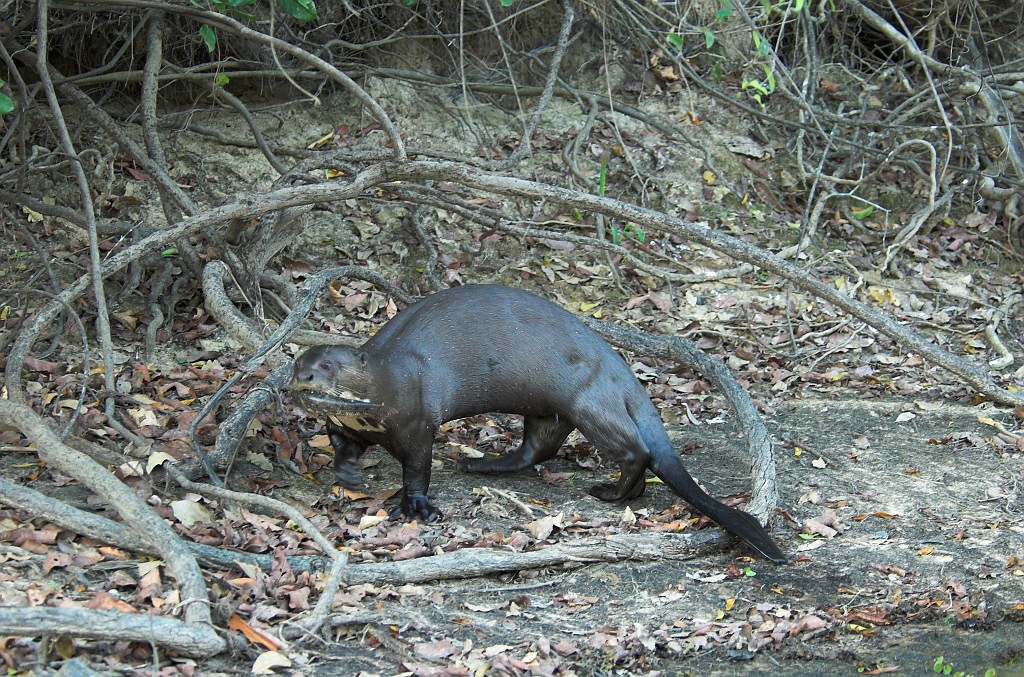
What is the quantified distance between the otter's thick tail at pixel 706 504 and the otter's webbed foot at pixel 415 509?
0.84m

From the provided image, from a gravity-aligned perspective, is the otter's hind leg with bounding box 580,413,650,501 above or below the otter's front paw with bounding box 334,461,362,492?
above

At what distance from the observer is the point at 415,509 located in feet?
12.6

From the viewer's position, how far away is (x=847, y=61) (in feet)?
24.2

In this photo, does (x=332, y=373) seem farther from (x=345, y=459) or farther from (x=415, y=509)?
(x=415, y=509)

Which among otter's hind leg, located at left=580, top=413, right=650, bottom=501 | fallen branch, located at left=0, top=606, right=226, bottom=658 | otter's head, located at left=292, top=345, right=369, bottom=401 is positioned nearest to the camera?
fallen branch, located at left=0, top=606, right=226, bottom=658

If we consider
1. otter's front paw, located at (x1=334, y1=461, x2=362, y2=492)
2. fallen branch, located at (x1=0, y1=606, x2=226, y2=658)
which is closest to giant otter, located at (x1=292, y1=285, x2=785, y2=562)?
otter's front paw, located at (x1=334, y1=461, x2=362, y2=492)

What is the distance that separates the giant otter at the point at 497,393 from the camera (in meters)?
3.81

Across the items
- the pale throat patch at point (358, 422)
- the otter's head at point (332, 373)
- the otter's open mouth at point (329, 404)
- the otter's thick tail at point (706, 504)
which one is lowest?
the otter's thick tail at point (706, 504)

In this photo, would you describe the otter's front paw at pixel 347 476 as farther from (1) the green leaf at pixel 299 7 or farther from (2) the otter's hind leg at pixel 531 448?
(1) the green leaf at pixel 299 7

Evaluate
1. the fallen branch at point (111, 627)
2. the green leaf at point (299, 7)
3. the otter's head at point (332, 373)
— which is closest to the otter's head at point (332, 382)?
the otter's head at point (332, 373)

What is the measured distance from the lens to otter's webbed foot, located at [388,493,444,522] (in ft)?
12.5

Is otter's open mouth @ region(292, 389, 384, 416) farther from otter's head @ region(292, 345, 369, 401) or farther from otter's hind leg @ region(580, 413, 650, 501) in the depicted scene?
otter's hind leg @ region(580, 413, 650, 501)

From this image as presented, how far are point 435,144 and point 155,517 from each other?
3.64m

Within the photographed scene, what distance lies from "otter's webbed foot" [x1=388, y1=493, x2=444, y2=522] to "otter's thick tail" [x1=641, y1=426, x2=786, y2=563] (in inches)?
33.0
